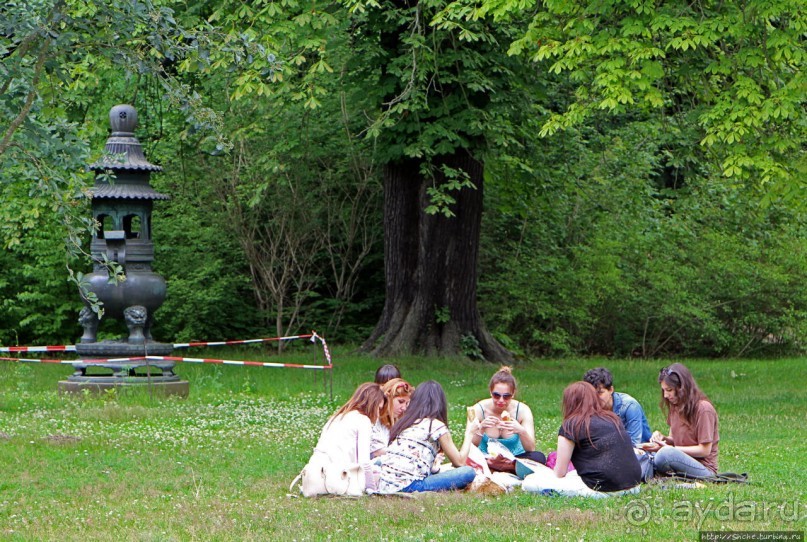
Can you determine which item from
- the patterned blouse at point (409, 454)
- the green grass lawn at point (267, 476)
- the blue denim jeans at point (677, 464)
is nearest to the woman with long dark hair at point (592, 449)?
the green grass lawn at point (267, 476)

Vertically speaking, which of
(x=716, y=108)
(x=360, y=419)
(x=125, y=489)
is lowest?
(x=125, y=489)

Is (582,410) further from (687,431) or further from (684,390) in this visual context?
(687,431)

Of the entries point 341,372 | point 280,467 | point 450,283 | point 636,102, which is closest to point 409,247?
point 450,283

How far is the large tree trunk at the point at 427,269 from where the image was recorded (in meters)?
21.3

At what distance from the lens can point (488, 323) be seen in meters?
25.2

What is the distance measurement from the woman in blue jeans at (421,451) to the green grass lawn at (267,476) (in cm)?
25

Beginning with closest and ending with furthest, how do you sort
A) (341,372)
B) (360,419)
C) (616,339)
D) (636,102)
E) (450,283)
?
(360,419), (636,102), (341,372), (450,283), (616,339)

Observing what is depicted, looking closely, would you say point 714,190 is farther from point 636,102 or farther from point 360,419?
point 360,419

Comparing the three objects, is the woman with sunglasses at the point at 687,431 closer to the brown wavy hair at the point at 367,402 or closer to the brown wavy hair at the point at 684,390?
the brown wavy hair at the point at 684,390

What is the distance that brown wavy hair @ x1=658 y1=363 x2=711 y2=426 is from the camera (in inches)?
371

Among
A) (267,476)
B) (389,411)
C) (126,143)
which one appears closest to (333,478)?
(389,411)

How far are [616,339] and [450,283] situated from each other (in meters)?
6.90

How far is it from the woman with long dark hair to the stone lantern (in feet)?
26.6

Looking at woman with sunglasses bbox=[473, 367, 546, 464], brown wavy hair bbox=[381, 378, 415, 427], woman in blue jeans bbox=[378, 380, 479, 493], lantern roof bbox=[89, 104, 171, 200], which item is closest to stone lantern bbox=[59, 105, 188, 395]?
lantern roof bbox=[89, 104, 171, 200]
